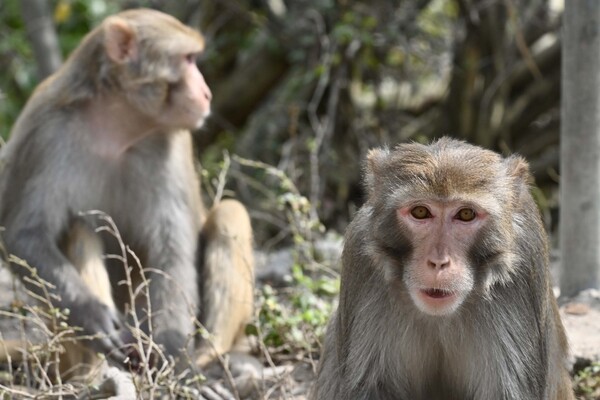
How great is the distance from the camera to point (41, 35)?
10.4 meters

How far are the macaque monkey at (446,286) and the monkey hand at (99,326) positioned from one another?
1.72 m

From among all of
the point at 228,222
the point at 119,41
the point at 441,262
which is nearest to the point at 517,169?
the point at 441,262

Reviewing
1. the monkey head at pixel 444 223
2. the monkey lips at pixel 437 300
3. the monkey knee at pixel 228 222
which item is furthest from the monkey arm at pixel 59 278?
the monkey lips at pixel 437 300

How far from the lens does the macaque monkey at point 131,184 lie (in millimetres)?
6430

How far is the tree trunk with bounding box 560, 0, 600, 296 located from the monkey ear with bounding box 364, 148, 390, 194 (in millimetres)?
1860

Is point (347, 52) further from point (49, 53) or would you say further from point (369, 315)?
point (369, 315)

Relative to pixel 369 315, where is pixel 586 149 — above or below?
above

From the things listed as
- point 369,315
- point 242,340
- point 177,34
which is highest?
point 177,34

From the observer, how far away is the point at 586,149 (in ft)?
19.9

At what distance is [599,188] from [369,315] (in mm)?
2151

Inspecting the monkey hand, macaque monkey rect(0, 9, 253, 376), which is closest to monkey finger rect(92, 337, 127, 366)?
the monkey hand

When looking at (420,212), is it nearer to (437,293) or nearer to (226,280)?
(437,293)

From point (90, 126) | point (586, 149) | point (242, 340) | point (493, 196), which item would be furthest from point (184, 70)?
point (493, 196)

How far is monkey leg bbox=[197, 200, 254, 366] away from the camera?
658 centimetres
